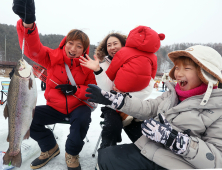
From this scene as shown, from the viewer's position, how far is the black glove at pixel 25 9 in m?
1.20

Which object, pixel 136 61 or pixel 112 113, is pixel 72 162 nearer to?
pixel 112 113

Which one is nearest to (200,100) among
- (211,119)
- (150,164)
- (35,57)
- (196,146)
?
(211,119)

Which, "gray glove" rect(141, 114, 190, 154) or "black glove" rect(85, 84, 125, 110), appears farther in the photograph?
"black glove" rect(85, 84, 125, 110)

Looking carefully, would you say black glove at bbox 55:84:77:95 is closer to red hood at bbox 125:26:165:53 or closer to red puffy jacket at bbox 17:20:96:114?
red puffy jacket at bbox 17:20:96:114

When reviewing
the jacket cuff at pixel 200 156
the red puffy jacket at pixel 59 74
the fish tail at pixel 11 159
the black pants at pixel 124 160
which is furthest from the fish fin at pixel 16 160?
the jacket cuff at pixel 200 156

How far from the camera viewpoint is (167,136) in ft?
3.51

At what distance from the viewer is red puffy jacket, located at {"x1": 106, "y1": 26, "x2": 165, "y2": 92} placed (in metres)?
1.74

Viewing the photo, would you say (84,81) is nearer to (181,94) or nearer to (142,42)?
(142,42)

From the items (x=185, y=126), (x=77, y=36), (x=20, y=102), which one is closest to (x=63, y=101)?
(x=20, y=102)

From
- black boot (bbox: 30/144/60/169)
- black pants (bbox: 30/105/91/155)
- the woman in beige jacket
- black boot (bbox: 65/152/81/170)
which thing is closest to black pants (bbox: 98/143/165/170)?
the woman in beige jacket

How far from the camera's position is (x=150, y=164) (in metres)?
1.16

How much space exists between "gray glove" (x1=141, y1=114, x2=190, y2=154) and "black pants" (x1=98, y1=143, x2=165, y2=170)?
236 millimetres

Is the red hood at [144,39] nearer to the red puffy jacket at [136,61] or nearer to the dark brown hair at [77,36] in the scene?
the red puffy jacket at [136,61]

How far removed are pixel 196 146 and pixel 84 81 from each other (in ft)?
5.72
